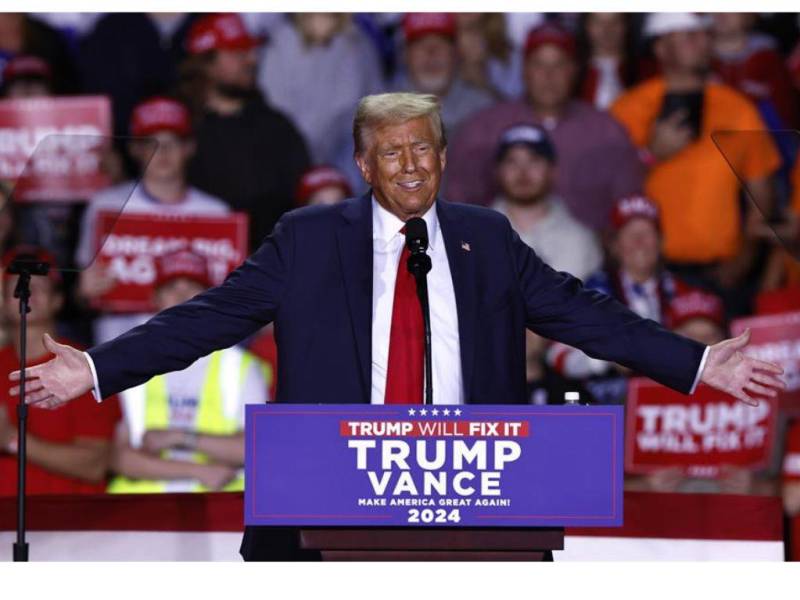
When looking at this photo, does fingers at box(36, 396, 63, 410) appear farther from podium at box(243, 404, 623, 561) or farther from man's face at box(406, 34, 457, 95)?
man's face at box(406, 34, 457, 95)

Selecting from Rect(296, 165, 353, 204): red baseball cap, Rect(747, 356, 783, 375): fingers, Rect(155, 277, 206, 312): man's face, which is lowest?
Rect(747, 356, 783, 375): fingers

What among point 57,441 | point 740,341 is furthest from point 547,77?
point 740,341

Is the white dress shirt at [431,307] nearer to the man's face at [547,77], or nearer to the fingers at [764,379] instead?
the fingers at [764,379]

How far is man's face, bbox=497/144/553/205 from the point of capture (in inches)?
218

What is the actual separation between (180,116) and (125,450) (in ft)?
4.24

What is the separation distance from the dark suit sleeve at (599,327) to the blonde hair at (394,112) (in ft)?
0.90

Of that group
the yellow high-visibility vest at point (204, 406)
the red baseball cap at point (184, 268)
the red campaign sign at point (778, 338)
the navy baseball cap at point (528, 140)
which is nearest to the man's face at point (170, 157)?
the red baseball cap at point (184, 268)

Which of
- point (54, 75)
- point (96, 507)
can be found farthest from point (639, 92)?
point (96, 507)

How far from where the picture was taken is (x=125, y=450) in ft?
16.7

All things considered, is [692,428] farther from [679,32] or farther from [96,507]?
[96,507]

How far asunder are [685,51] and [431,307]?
10.9ft

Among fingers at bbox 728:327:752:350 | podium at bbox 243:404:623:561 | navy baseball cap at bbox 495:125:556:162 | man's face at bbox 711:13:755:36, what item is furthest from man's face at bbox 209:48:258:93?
podium at bbox 243:404:623:561

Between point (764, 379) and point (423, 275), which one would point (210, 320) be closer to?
point (423, 275)

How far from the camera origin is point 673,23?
5652 mm
